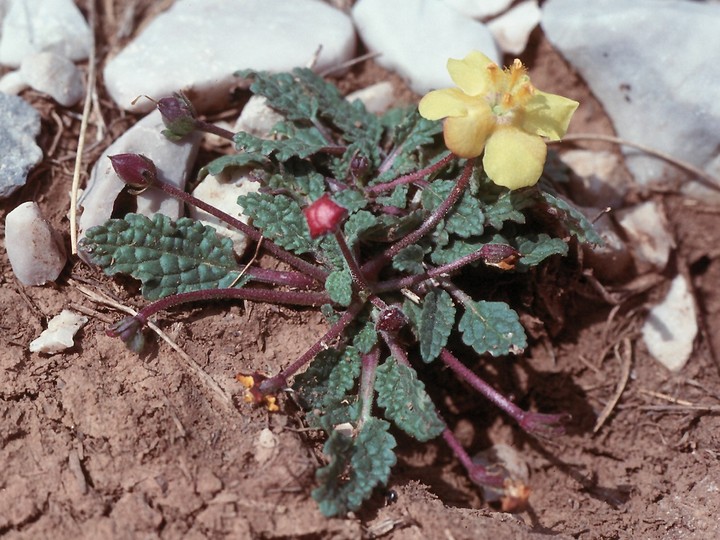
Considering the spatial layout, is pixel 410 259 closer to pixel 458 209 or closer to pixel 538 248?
pixel 458 209

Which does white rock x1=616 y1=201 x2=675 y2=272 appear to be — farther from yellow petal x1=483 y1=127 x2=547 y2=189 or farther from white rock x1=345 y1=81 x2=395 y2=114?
white rock x1=345 y1=81 x2=395 y2=114

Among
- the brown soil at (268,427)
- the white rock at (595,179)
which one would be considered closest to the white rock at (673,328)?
the brown soil at (268,427)

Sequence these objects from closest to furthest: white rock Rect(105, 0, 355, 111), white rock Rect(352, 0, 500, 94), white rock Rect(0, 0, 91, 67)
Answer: white rock Rect(105, 0, 355, 111)
white rock Rect(0, 0, 91, 67)
white rock Rect(352, 0, 500, 94)

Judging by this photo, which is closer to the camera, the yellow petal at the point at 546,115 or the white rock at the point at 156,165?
the yellow petal at the point at 546,115

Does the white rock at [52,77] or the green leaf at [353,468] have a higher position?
the white rock at [52,77]

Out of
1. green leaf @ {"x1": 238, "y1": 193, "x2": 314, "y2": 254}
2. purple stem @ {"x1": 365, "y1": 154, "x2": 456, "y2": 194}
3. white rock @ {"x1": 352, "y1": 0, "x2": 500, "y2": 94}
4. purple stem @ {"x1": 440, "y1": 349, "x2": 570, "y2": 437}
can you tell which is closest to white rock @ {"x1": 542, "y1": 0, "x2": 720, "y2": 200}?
white rock @ {"x1": 352, "y1": 0, "x2": 500, "y2": 94}

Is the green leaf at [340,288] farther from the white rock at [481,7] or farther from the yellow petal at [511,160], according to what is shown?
the white rock at [481,7]

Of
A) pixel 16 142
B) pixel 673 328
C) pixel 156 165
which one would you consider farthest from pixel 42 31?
pixel 673 328
